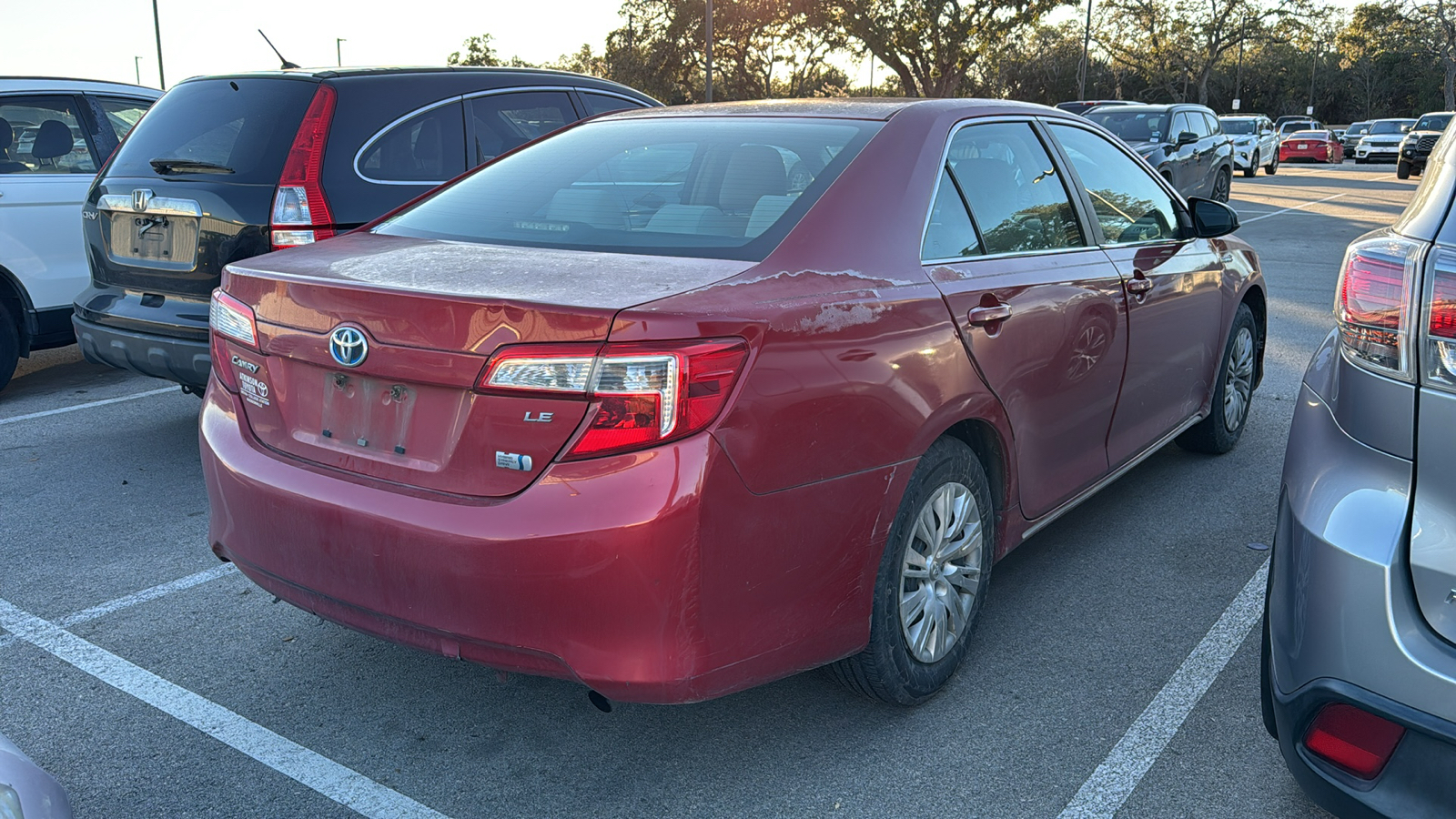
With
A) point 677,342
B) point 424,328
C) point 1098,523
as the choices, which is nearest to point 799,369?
point 677,342

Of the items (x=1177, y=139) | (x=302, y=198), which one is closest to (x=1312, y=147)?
(x=1177, y=139)

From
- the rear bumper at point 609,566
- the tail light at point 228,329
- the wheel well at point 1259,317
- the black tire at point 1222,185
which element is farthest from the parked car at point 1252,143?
the tail light at point 228,329

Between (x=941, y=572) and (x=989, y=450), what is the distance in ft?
1.36

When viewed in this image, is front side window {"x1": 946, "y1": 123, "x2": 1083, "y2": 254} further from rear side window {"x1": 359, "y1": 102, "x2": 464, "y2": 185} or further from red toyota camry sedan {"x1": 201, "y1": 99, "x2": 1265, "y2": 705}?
rear side window {"x1": 359, "y1": 102, "x2": 464, "y2": 185}

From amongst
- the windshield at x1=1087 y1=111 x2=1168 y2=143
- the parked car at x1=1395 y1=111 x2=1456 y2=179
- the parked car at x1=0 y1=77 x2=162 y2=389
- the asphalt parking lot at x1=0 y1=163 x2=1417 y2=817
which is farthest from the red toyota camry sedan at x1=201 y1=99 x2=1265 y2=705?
the parked car at x1=1395 y1=111 x2=1456 y2=179

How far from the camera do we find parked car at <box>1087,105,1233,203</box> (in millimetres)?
17953

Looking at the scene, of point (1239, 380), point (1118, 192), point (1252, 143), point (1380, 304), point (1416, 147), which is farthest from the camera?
point (1252, 143)

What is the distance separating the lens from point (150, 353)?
16.1 feet

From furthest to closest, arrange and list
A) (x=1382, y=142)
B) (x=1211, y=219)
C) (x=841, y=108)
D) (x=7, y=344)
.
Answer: (x=1382, y=142) → (x=7, y=344) → (x=1211, y=219) → (x=841, y=108)

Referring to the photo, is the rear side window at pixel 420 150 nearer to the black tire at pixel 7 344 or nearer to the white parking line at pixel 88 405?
the white parking line at pixel 88 405

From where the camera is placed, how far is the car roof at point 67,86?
21.8 ft

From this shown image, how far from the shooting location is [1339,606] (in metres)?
2.07

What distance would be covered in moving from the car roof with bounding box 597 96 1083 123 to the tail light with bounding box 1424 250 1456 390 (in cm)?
153

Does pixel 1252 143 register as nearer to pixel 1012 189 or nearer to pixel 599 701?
pixel 1012 189
